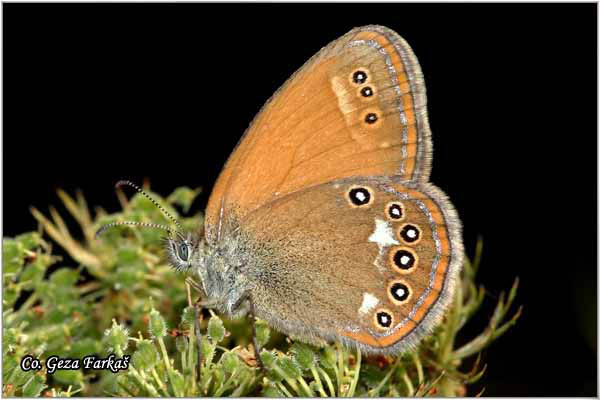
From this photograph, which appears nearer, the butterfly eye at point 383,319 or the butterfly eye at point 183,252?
the butterfly eye at point 383,319

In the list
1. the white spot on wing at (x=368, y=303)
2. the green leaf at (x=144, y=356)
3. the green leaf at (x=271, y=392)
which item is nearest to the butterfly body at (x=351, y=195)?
the white spot on wing at (x=368, y=303)

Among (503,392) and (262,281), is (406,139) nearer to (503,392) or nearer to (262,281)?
(262,281)

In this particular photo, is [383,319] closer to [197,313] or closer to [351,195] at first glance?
[351,195]

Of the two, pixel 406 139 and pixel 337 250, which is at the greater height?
pixel 406 139

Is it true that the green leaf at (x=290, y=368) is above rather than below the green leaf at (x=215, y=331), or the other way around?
below

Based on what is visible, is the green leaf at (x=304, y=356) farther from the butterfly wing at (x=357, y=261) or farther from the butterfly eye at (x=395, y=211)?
the butterfly eye at (x=395, y=211)

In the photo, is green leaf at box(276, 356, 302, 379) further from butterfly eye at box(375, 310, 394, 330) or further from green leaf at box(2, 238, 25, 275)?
green leaf at box(2, 238, 25, 275)

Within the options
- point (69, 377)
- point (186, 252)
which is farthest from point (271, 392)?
point (69, 377)

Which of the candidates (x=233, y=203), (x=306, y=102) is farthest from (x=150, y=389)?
(x=306, y=102)
